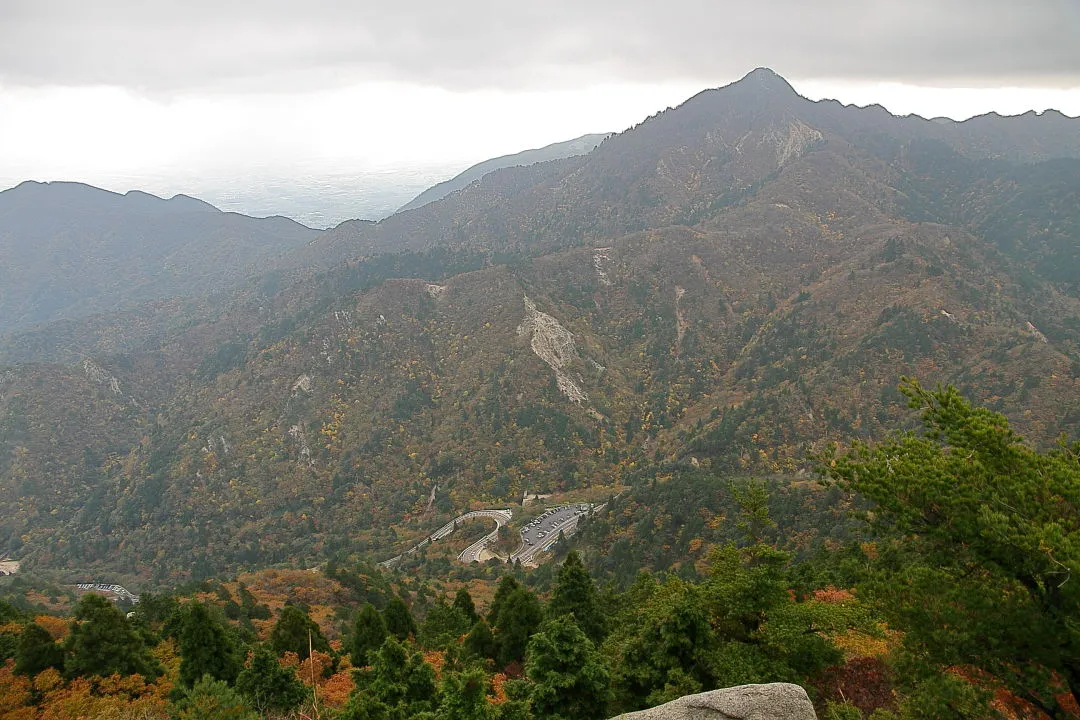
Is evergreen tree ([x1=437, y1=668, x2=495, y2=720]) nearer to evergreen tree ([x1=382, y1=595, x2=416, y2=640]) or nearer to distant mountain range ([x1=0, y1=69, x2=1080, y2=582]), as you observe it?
evergreen tree ([x1=382, y1=595, x2=416, y2=640])

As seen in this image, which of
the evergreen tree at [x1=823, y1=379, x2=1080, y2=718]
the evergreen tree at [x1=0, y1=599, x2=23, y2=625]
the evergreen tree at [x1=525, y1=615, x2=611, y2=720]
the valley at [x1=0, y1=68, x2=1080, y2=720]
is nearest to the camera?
the evergreen tree at [x1=823, y1=379, x2=1080, y2=718]

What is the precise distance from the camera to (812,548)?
61094 millimetres

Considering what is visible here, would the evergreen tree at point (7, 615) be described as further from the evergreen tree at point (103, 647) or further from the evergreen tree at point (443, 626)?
the evergreen tree at point (443, 626)

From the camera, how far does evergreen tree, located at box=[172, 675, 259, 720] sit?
1638cm

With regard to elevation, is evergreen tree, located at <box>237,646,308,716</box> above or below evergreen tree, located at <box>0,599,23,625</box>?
above

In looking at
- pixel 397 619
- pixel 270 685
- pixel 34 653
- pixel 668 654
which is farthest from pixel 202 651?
pixel 668 654

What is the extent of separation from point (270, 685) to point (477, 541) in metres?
80.7

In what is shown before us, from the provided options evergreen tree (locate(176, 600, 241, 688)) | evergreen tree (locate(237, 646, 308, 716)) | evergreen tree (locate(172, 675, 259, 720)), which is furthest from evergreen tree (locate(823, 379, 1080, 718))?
evergreen tree (locate(176, 600, 241, 688))

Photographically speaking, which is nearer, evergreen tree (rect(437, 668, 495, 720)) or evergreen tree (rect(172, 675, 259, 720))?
evergreen tree (rect(437, 668, 495, 720))

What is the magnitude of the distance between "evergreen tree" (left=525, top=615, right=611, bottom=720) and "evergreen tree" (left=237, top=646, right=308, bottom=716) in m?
12.1

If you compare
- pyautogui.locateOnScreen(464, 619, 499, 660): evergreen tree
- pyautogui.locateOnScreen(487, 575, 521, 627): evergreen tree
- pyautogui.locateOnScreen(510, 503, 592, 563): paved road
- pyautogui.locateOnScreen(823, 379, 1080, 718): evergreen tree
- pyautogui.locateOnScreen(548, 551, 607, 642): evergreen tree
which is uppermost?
pyautogui.locateOnScreen(823, 379, 1080, 718): evergreen tree

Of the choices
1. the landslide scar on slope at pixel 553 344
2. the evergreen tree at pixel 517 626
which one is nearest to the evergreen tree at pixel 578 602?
the evergreen tree at pixel 517 626

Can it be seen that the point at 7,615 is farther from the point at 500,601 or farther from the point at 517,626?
the point at 517,626

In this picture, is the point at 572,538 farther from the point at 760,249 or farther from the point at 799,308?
the point at 760,249
